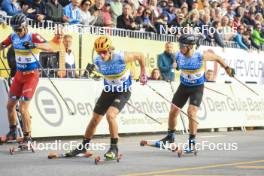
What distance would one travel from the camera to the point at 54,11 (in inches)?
749

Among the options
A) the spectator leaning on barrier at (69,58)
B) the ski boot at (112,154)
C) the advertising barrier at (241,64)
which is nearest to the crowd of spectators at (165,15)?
the advertising barrier at (241,64)

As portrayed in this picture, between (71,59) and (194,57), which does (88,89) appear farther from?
(194,57)

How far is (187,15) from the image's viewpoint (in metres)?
23.8

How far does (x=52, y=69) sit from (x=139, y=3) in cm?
633

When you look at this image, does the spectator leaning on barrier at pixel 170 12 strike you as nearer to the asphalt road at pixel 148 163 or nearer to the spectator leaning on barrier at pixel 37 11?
the spectator leaning on barrier at pixel 37 11

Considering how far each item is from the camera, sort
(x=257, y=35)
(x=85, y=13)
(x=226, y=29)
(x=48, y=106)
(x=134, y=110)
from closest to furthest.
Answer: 1. (x=48, y=106)
2. (x=134, y=110)
3. (x=85, y=13)
4. (x=226, y=29)
5. (x=257, y=35)

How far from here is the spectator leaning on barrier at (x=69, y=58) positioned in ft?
60.6

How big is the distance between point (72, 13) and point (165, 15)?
14.1ft

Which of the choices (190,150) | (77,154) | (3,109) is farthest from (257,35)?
(77,154)

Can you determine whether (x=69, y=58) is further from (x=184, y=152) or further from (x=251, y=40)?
(x=251, y=40)

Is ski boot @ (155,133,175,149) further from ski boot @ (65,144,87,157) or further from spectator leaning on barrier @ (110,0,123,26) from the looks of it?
spectator leaning on barrier @ (110,0,123,26)

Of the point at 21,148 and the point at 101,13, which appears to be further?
the point at 101,13

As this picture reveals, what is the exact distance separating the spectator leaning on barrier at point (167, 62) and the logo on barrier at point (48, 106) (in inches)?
189

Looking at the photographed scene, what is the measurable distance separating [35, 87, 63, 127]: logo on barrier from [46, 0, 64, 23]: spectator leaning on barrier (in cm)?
270
